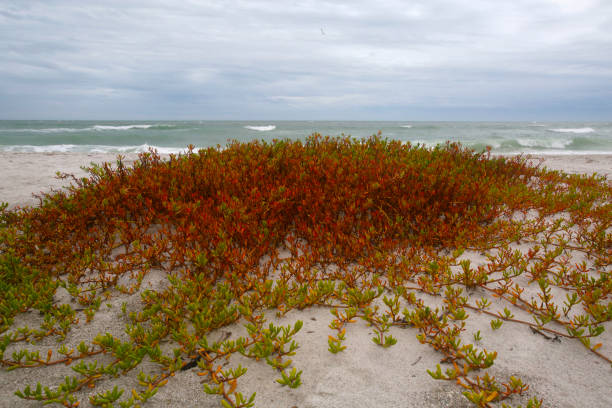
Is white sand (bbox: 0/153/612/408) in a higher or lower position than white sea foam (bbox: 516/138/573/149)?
lower

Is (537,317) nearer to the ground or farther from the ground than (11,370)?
farther from the ground

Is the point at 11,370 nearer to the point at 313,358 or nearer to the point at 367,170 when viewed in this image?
the point at 313,358

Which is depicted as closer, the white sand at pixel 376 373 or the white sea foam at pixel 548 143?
the white sand at pixel 376 373

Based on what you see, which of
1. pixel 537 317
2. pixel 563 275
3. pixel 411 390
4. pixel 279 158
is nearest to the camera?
pixel 411 390

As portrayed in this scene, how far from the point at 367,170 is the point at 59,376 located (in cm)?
371

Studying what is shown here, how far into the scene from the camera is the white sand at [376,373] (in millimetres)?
2037

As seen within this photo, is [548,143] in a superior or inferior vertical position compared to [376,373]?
superior

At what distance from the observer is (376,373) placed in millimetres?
2219

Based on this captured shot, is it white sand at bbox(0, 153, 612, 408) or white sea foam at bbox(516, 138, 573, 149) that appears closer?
white sand at bbox(0, 153, 612, 408)

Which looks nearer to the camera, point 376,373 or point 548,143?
point 376,373

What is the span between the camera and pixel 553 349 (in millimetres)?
2402

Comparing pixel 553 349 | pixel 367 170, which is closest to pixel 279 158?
pixel 367 170

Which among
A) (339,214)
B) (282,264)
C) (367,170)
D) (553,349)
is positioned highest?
(367,170)

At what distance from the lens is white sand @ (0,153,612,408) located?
204 centimetres
